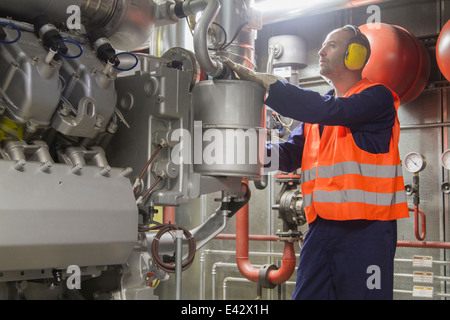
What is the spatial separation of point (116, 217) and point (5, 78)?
66 cm

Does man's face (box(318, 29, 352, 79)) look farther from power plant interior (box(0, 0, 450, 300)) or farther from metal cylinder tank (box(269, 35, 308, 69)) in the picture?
metal cylinder tank (box(269, 35, 308, 69))

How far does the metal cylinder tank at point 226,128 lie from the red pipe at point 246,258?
76.1 inches

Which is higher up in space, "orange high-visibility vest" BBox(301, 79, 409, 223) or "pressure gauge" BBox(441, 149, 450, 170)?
"pressure gauge" BBox(441, 149, 450, 170)

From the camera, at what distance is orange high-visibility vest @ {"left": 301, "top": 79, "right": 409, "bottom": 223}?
241cm

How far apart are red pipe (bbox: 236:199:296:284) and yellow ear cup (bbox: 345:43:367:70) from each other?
5.89 feet

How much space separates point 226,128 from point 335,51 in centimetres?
81

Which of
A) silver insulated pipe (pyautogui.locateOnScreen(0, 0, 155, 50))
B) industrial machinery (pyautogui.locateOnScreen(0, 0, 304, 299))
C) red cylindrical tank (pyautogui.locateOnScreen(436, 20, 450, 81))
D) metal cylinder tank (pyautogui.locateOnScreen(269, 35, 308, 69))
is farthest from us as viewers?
metal cylinder tank (pyautogui.locateOnScreen(269, 35, 308, 69))

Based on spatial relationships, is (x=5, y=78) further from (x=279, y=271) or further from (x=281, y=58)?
(x=281, y=58)

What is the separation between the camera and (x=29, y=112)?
78.1 inches

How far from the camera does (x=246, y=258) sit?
4.43 metres

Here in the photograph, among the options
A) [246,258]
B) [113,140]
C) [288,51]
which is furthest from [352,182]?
[288,51]

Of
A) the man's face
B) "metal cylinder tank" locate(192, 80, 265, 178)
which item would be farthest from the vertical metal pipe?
the man's face
